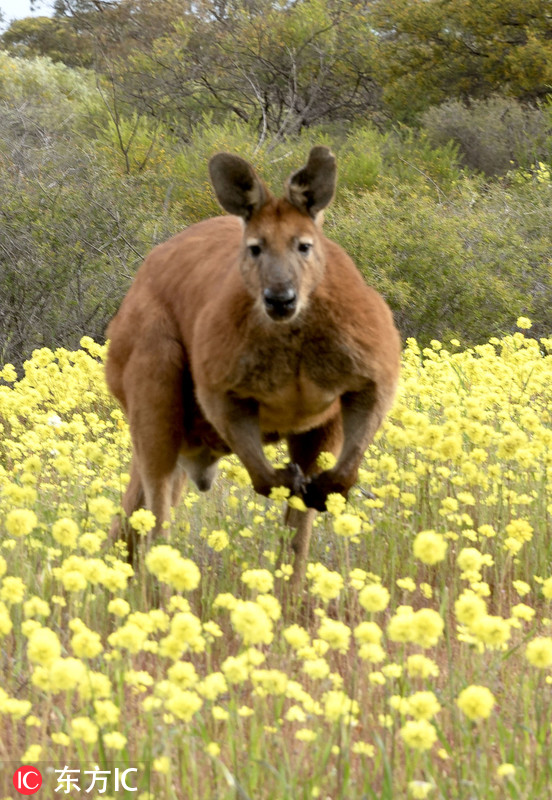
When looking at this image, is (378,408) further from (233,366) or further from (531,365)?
(531,365)

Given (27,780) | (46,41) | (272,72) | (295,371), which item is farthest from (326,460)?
(46,41)

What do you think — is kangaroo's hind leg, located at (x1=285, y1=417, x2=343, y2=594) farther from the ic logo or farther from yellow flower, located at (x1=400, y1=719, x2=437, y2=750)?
yellow flower, located at (x1=400, y1=719, x2=437, y2=750)

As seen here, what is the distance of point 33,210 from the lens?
11.0 meters

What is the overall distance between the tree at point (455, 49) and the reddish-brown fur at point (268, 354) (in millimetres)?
20864

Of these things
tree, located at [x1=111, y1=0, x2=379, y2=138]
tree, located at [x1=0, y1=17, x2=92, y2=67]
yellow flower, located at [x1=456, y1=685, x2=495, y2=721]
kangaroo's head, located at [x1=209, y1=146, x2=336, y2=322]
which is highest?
tree, located at [x1=0, y1=17, x2=92, y2=67]

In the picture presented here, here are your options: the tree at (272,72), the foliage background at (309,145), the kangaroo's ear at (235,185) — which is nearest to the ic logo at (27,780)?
the kangaroo's ear at (235,185)

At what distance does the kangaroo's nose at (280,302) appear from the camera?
4066 millimetres

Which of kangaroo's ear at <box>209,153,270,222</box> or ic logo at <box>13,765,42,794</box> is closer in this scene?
ic logo at <box>13,765,42,794</box>

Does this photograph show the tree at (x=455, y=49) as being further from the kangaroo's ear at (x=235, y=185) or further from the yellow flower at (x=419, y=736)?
the yellow flower at (x=419, y=736)

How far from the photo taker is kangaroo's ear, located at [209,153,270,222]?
14.6 ft

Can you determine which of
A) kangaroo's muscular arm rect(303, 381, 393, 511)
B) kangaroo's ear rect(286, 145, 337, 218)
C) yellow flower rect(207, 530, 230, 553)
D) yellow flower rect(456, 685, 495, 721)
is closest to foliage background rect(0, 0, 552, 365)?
kangaroo's ear rect(286, 145, 337, 218)

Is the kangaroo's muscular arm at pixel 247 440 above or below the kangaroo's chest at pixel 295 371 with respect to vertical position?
below

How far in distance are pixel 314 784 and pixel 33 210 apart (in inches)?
369

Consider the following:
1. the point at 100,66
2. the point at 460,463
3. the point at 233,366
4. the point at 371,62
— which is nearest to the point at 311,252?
the point at 233,366
